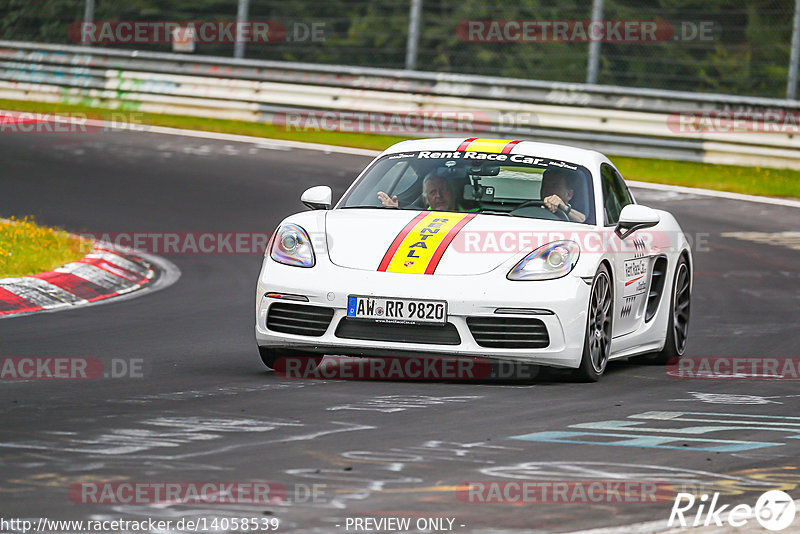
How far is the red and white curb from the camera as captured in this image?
33.5 feet

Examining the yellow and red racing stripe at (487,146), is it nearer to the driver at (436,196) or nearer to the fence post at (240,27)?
the driver at (436,196)

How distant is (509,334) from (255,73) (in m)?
15.9

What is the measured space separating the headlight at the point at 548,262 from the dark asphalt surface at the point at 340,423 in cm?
59

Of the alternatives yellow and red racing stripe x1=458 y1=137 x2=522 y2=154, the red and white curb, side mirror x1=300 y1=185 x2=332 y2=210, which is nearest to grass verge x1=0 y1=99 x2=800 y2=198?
the red and white curb

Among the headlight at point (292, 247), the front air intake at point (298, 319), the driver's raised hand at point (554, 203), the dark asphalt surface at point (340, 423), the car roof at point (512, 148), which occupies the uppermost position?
the car roof at point (512, 148)

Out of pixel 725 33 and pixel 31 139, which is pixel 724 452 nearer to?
pixel 725 33

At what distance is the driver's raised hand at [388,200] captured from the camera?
28.2 ft

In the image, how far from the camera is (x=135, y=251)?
13172 millimetres

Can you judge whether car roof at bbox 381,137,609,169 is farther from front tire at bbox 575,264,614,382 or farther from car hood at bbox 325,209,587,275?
front tire at bbox 575,264,614,382

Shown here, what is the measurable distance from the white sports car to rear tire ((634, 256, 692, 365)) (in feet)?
1.72

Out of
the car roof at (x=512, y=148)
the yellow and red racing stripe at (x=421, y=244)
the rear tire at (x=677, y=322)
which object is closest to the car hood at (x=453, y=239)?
the yellow and red racing stripe at (x=421, y=244)

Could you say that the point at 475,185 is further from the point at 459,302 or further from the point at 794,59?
the point at 794,59

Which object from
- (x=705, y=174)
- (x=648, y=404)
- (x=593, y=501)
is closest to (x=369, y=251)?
(x=648, y=404)

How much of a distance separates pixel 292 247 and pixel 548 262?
1370 mm
